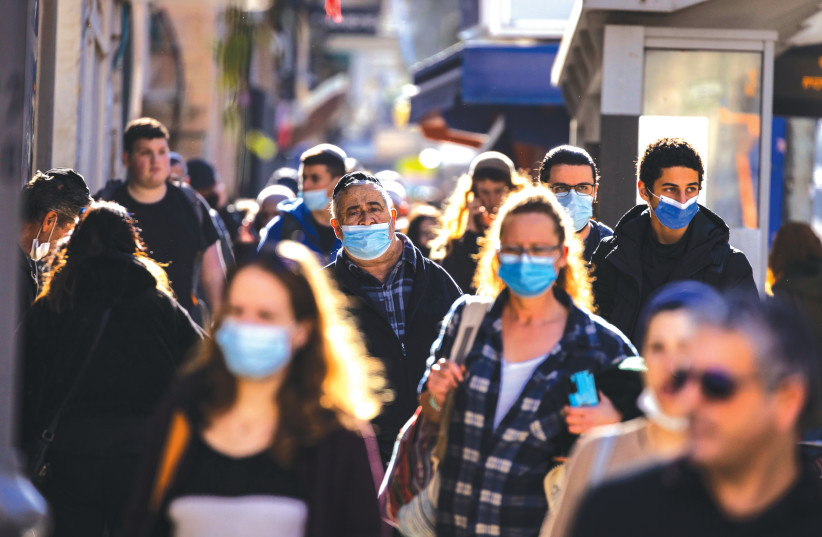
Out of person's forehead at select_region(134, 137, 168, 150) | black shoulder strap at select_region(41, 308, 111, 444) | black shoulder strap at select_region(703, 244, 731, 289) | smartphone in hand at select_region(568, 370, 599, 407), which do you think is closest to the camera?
smartphone in hand at select_region(568, 370, 599, 407)

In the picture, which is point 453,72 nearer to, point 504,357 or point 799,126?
point 799,126

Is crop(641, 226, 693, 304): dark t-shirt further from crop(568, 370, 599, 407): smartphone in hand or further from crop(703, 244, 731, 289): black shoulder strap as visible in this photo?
crop(568, 370, 599, 407): smartphone in hand

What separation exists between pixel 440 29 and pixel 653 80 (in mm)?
25961

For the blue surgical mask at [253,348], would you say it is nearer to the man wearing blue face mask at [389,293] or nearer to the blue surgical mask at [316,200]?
the man wearing blue face mask at [389,293]

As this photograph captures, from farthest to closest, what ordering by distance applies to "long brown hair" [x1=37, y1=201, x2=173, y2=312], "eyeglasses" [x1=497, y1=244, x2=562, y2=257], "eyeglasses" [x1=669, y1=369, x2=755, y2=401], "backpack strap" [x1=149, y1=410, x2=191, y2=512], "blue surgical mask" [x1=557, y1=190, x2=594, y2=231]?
"blue surgical mask" [x1=557, y1=190, x2=594, y2=231] → "long brown hair" [x1=37, y1=201, x2=173, y2=312] → "eyeglasses" [x1=497, y1=244, x2=562, y2=257] → "backpack strap" [x1=149, y1=410, x2=191, y2=512] → "eyeglasses" [x1=669, y1=369, x2=755, y2=401]

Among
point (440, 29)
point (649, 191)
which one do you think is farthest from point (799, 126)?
point (440, 29)

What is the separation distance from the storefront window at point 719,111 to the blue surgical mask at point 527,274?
4882 millimetres

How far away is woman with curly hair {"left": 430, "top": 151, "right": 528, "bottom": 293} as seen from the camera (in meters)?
7.86

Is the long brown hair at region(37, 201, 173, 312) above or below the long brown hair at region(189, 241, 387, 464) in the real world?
above

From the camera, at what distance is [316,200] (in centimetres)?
826

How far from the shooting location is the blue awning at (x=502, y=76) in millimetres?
15445

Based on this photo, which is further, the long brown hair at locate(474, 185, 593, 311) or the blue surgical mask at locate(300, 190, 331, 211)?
the blue surgical mask at locate(300, 190, 331, 211)

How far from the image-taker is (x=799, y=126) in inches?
639

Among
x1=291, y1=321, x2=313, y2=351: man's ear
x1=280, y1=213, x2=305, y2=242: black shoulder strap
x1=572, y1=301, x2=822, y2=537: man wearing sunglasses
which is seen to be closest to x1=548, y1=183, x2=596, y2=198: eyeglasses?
x1=280, y1=213, x2=305, y2=242: black shoulder strap
